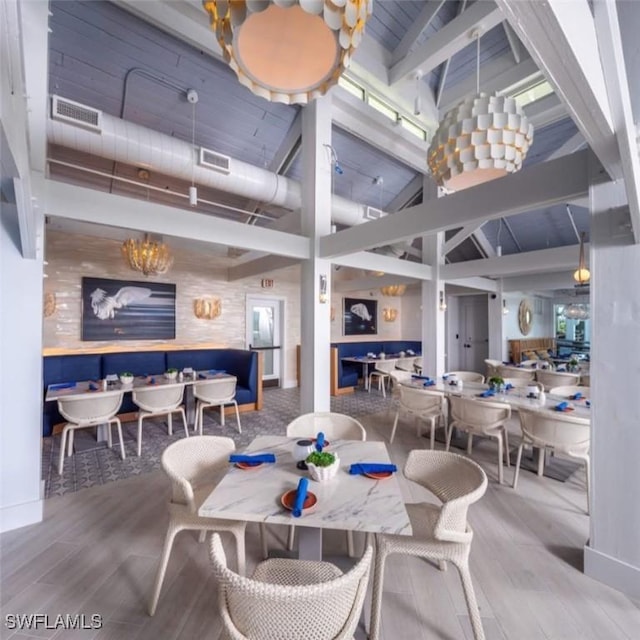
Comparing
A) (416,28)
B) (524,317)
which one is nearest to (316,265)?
(416,28)

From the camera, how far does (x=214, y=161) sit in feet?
12.2

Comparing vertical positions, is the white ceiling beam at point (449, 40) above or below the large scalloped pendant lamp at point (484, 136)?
above

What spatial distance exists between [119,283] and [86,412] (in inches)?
120

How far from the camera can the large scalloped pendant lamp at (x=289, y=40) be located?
1077 mm

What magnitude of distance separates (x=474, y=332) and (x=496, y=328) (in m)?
1.46

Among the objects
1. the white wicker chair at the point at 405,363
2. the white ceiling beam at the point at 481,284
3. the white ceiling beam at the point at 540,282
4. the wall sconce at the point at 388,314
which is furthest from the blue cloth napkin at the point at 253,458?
the wall sconce at the point at 388,314

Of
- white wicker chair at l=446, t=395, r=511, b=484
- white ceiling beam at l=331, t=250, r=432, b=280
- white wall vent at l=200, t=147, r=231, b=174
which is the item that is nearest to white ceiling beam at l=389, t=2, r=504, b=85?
white ceiling beam at l=331, t=250, r=432, b=280

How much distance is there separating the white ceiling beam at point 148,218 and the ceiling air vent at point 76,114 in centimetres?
86

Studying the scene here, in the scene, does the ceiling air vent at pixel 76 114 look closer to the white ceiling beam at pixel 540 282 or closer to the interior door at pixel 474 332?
the white ceiling beam at pixel 540 282

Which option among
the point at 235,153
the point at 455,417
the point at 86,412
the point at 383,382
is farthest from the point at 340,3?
the point at 383,382

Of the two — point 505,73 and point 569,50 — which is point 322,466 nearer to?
point 569,50

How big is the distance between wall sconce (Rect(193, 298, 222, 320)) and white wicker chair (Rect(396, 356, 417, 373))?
13.9 ft

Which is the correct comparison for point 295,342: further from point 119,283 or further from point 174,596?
point 174,596

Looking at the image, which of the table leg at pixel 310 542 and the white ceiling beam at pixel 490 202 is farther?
the white ceiling beam at pixel 490 202
